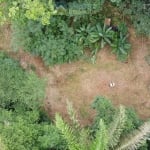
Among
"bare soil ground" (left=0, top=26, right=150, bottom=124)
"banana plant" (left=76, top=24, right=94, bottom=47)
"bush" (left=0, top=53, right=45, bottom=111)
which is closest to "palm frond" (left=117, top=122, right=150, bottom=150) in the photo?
"bare soil ground" (left=0, top=26, right=150, bottom=124)

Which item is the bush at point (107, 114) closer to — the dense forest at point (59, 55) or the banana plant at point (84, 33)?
the dense forest at point (59, 55)

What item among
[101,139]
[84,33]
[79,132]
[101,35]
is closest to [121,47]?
[101,35]

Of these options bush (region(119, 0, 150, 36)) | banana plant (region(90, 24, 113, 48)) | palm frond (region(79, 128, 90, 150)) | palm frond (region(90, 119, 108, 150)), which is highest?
bush (region(119, 0, 150, 36))

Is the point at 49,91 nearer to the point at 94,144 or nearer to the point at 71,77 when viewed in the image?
the point at 71,77

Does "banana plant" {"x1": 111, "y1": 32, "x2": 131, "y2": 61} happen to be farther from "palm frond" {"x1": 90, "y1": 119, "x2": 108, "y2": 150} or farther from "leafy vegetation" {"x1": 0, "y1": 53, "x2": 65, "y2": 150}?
"palm frond" {"x1": 90, "y1": 119, "x2": 108, "y2": 150}

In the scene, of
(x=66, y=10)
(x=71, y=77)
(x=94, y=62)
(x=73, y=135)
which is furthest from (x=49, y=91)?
(x=73, y=135)

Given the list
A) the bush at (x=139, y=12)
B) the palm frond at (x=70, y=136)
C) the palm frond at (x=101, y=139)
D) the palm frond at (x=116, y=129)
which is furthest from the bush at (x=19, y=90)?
the palm frond at (x=101, y=139)

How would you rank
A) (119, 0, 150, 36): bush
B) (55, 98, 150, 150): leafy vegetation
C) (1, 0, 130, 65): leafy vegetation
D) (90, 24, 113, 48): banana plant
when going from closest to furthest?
1. (55, 98, 150, 150): leafy vegetation
2. (119, 0, 150, 36): bush
3. (1, 0, 130, 65): leafy vegetation
4. (90, 24, 113, 48): banana plant
